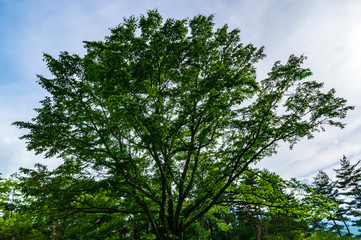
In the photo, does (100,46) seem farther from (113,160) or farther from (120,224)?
(120,224)

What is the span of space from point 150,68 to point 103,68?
2148mm

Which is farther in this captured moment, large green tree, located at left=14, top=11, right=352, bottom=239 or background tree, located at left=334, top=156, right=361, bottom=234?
background tree, located at left=334, top=156, right=361, bottom=234

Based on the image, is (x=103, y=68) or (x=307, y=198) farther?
(x=307, y=198)

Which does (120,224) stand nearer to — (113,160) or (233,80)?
(113,160)

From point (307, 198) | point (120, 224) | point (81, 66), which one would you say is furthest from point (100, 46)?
point (307, 198)

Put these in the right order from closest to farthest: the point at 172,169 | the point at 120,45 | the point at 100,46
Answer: the point at 120,45 < the point at 100,46 < the point at 172,169

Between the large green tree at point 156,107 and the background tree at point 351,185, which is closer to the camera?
the large green tree at point 156,107

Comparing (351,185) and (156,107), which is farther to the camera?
(351,185)

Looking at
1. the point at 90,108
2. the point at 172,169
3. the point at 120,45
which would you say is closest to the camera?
the point at 120,45

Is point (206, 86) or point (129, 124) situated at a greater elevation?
point (206, 86)

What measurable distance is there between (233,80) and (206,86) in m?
1.20

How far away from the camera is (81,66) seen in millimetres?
7484

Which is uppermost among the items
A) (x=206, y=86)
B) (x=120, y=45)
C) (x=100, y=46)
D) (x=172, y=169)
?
(x=100, y=46)

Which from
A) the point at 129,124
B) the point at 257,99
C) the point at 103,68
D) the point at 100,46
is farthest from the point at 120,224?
the point at 257,99
